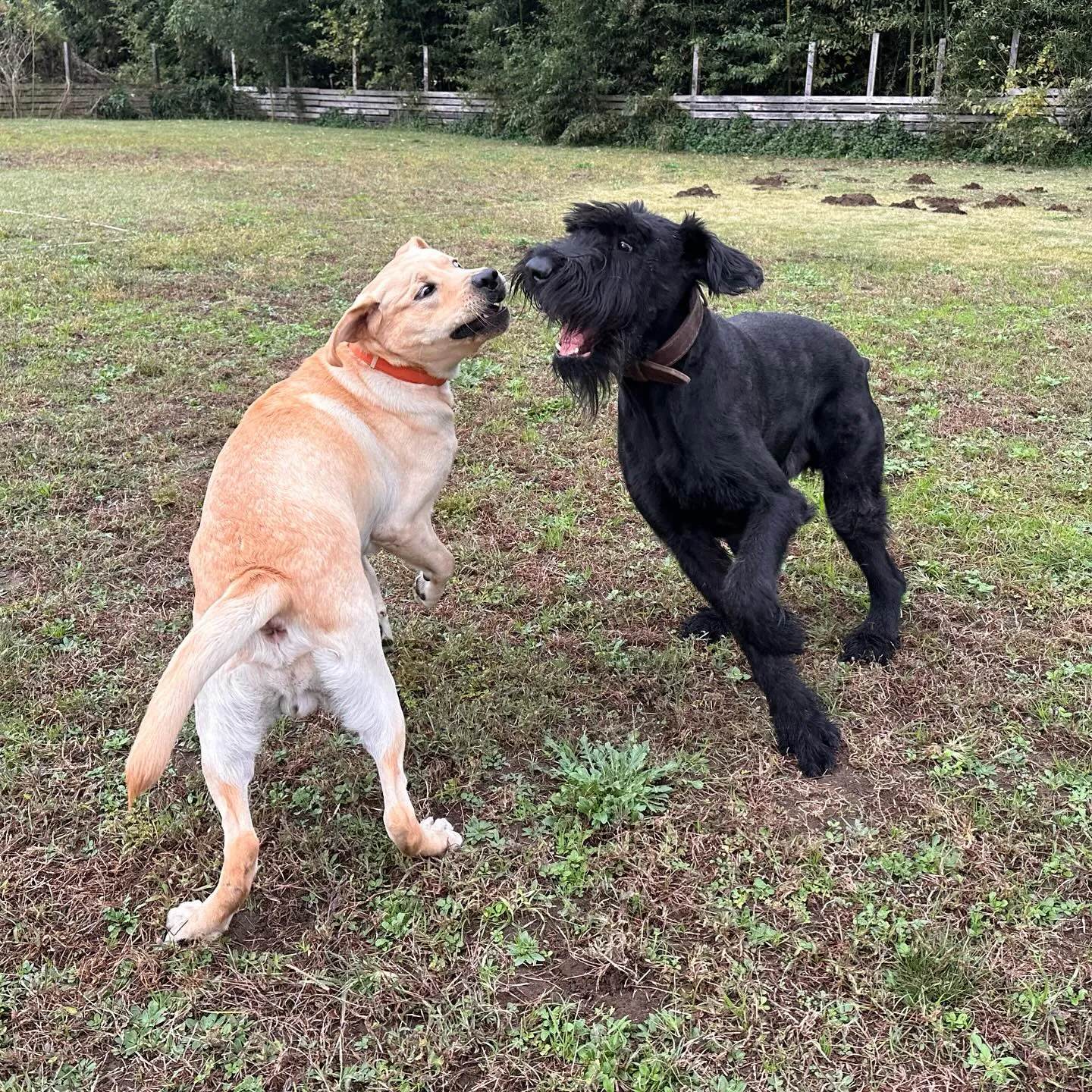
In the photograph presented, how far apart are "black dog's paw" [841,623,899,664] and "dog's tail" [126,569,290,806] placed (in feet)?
7.64

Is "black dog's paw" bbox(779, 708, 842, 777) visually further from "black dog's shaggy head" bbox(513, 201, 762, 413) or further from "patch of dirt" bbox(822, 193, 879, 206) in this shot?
"patch of dirt" bbox(822, 193, 879, 206)

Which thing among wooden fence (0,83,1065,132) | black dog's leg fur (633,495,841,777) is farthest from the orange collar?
wooden fence (0,83,1065,132)

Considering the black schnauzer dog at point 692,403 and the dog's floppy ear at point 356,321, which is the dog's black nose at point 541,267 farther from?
the dog's floppy ear at point 356,321

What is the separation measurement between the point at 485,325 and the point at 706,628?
1578 millimetres

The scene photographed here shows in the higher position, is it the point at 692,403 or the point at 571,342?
the point at 571,342

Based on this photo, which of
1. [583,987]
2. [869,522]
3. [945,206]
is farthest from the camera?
[945,206]

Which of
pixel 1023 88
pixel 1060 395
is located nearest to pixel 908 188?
pixel 1023 88

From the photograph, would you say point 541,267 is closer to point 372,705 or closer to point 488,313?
point 488,313

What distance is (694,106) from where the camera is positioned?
2603 cm

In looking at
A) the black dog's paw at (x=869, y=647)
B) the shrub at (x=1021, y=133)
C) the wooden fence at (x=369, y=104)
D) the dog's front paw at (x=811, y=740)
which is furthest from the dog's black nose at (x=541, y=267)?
the wooden fence at (x=369, y=104)

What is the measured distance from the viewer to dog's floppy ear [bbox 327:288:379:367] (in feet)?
11.1

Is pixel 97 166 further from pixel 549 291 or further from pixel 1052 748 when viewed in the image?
pixel 1052 748

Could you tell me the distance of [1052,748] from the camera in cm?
308

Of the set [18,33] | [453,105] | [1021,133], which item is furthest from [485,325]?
[18,33]
